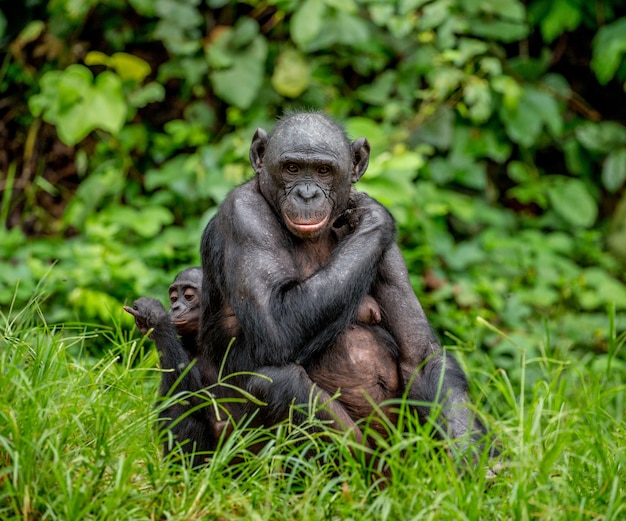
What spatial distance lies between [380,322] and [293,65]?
4.58 metres

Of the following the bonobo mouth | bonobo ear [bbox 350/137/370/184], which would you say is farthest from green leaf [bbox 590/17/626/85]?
the bonobo mouth

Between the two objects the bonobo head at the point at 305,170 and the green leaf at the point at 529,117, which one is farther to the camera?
the green leaf at the point at 529,117

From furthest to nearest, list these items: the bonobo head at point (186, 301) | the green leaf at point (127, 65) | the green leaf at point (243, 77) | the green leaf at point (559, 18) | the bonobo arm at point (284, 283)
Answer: the green leaf at point (559, 18) → the green leaf at point (127, 65) → the green leaf at point (243, 77) → the bonobo head at point (186, 301) → the bonobo arm at point (284, 283)

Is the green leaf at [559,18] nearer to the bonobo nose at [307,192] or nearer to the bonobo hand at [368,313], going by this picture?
the bonobo hand at [368,313]

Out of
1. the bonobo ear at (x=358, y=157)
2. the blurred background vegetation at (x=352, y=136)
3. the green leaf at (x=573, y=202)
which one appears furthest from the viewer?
the green leaf at (x=573, y=202)

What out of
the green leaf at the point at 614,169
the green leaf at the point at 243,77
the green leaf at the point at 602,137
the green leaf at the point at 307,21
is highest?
the green leaf at the point at 307,21

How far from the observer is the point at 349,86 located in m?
9.31

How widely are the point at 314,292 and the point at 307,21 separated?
176 inches

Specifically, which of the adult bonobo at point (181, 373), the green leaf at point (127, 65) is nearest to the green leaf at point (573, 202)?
the green leaf at point (127, 65)

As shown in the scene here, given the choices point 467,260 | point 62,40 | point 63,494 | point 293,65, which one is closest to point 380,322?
point 63,494

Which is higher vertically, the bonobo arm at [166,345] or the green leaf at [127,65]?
the bonobo arm at [166,345]

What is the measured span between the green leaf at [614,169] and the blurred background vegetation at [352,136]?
2cm

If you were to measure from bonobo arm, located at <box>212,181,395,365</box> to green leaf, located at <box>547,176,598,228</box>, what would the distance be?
5231mm

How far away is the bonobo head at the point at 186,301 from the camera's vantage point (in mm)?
5023
